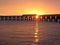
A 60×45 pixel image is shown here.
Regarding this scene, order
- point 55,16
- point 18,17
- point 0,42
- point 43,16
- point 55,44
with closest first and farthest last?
point 55,44 → point 0,42 → point 55,16 → point 43,16 → point 18,17

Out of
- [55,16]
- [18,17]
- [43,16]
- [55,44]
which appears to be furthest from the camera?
[18,17]

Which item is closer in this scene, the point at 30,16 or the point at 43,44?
the point at 43,44

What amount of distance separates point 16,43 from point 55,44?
880 mm

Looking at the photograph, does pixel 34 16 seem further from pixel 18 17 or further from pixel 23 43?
pixel 23 43

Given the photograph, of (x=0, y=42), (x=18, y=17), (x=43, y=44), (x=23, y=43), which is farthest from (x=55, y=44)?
(x=18, y=17)

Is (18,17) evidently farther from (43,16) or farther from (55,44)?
(55,44)

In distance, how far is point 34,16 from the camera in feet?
97.1

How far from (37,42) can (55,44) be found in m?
0.45

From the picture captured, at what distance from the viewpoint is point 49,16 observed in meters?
26.7

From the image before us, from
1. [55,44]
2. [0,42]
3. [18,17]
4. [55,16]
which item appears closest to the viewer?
[55,44]

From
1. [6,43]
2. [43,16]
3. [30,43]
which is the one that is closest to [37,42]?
[30,43]

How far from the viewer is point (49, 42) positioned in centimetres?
705

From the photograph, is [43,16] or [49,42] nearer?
[49,42]

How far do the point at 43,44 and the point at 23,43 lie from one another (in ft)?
1.51
